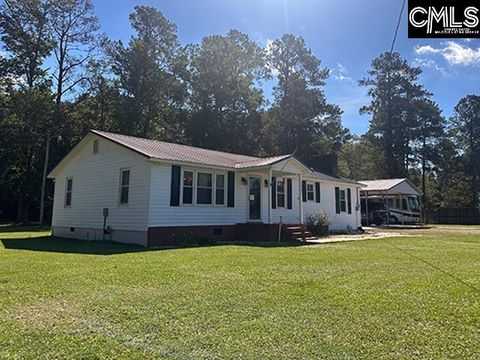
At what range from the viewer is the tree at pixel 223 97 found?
120 feet

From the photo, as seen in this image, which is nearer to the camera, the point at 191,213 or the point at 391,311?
the point at 391,311

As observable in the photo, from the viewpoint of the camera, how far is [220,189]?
15.0 m

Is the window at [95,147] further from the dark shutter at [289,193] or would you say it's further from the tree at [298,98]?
the tree at [298,98]

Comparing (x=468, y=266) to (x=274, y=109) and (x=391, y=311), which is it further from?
(x=274, y=109)

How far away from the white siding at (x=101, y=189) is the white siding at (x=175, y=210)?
Result: 26 centimetres

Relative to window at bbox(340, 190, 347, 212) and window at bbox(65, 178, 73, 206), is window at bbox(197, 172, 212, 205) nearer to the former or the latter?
window at bbox(65, 178, 73, 206)

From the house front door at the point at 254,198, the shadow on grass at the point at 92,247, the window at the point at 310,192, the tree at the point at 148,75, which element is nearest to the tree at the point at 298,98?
the tree at the point at 148,75

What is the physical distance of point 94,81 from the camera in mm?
34344

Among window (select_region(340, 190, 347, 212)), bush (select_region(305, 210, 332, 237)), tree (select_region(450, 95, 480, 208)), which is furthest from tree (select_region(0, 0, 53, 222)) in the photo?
tree (select_region(450, 95, 480, 208))

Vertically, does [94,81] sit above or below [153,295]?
above

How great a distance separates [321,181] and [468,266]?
40.3 feet

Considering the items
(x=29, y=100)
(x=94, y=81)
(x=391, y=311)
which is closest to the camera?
(x=391, y=311)

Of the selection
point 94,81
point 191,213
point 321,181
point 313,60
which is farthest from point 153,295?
point 313,60

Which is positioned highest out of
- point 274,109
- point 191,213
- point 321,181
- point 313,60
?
point 313,60
